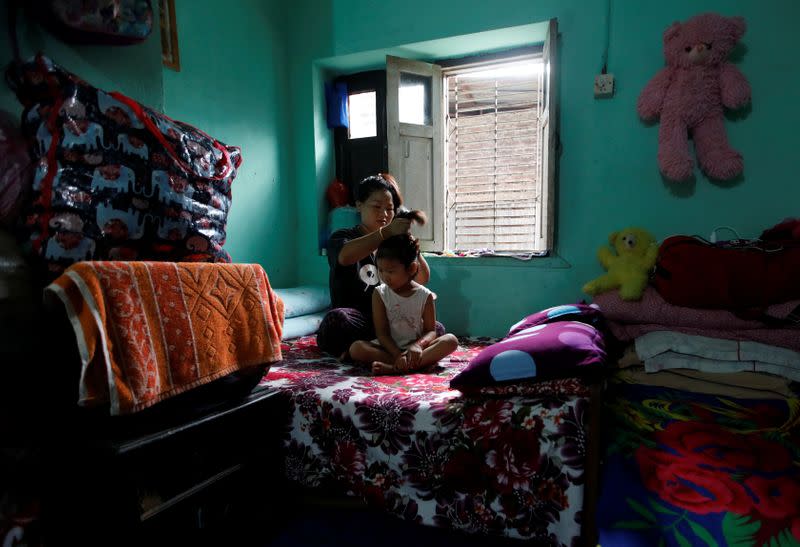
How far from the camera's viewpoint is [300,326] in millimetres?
2342

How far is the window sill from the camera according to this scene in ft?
7.83

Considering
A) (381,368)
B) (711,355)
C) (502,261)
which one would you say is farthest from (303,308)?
(711,355)

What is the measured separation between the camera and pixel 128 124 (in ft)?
3.47

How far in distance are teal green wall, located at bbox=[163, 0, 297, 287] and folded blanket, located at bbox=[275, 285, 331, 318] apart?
0.34 meters

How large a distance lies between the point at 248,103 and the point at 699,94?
238 centimetres

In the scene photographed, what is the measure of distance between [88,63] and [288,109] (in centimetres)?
186

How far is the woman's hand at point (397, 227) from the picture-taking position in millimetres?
1688

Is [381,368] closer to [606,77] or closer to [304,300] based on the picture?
[304,300]

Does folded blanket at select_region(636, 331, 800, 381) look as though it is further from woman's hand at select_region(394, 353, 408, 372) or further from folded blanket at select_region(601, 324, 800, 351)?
woman's hand at select_region(394, 353, 408, 372)

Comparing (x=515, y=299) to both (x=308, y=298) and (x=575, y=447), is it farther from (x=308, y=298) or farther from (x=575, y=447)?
(x=575, y=447)

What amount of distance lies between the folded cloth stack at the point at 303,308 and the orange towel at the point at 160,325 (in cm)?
104

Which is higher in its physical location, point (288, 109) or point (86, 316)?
point (288, 109)

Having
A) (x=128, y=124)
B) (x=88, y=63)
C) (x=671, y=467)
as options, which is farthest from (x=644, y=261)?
(x=88, y=63)

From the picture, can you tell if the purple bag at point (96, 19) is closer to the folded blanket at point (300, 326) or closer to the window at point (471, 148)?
the folded blanket at point (300, 326)
